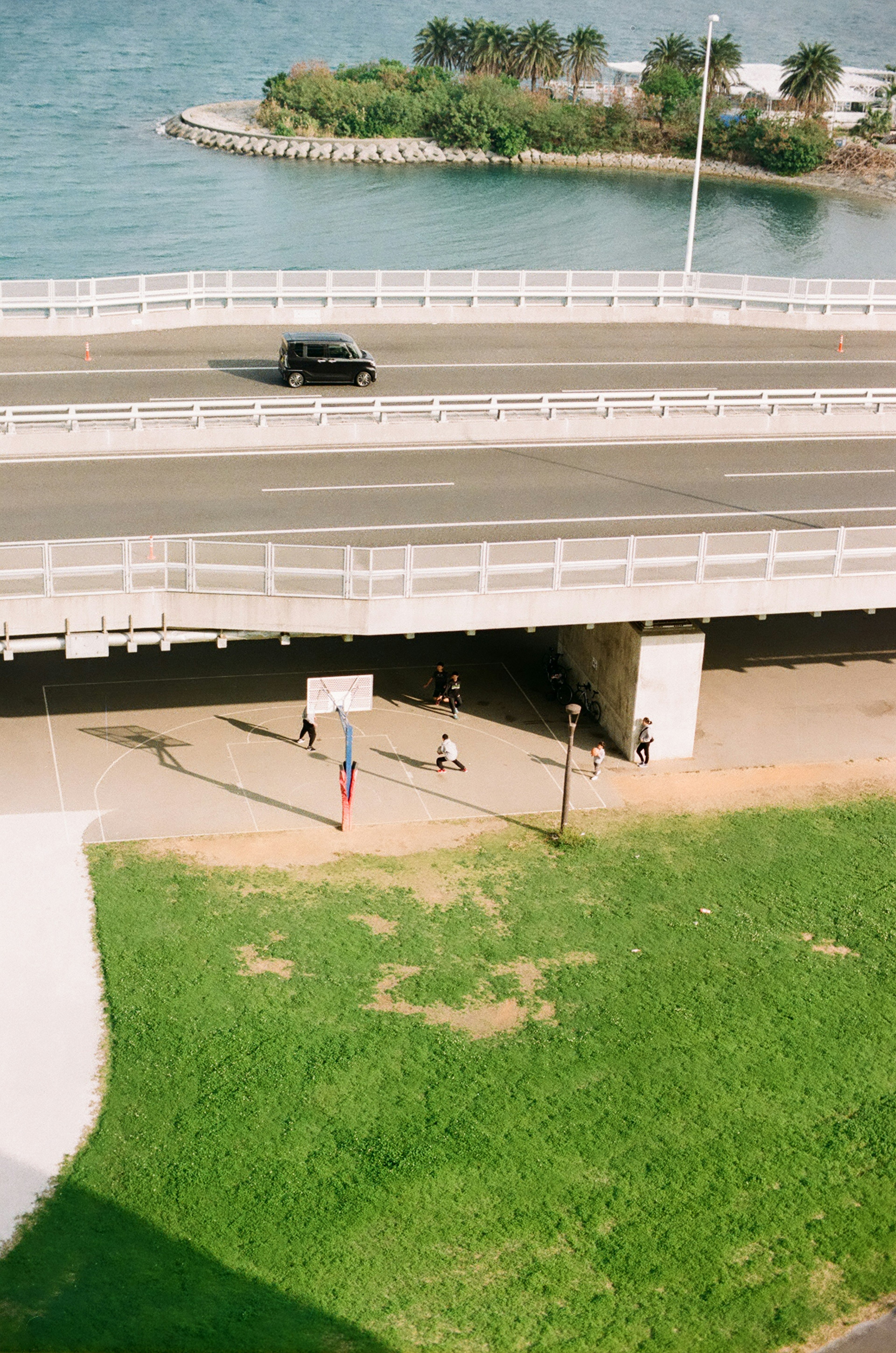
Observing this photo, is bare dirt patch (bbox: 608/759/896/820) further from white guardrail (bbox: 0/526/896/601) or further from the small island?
the small island

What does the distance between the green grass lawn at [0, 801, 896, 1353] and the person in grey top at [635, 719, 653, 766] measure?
3.10m

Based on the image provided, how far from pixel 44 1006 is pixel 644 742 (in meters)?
13.3

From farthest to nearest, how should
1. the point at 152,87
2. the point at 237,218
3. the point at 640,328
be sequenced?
1. the point at 152,87
2. the point at 237,218
3. the point at 640,328

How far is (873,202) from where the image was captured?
116 metres

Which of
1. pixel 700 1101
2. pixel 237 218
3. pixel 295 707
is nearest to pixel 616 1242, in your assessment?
pixel 700 1101

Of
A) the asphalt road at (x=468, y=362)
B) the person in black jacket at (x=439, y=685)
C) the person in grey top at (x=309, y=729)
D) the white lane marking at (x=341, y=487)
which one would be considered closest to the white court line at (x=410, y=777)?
the person in grey top at (x=309, y=729)

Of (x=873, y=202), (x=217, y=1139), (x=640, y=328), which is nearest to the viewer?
(x=217, y=1139)

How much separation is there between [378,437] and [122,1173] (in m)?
20.5

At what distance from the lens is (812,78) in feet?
395

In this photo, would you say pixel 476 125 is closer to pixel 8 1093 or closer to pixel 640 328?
pixel 640 328

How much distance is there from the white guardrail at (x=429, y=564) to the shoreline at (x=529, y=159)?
95.8 meters

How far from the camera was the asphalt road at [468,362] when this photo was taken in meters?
38.4

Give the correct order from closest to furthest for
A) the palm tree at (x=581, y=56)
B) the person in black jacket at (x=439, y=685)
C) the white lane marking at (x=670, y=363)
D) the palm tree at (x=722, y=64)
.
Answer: the person in black jacket at (x=439, y=685) → the white lane marking at (x=670, y=363) → the palm tree at (x=722, y=64) → the palm tree at (x=581, y=56)

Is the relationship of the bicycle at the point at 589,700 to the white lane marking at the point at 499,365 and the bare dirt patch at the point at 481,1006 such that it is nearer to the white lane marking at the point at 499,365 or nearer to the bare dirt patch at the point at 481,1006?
the bare dirt patch at the point at 481,1006
